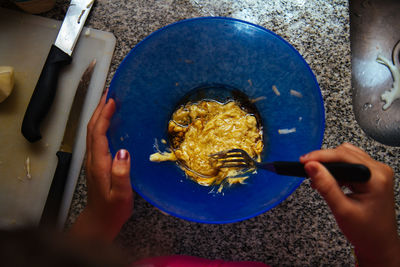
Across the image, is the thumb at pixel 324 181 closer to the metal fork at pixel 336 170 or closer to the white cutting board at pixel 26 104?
the metal fork at pixel 336 170

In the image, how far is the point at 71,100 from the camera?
794mm

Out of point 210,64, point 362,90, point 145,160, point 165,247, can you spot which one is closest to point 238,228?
point 165,247

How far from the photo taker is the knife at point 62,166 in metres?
0.75

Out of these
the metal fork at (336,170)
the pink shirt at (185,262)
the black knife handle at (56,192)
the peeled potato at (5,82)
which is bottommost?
the pink shirt at (185,262)

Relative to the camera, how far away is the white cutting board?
0.77 metres

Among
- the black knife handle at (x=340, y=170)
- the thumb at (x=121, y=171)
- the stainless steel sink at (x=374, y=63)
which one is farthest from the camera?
the stainless steel sink at (x=374, y=63)

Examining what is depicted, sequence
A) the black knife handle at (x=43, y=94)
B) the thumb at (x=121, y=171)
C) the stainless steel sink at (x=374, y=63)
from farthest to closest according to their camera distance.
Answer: the stainless steel sink at (x=374, y=63)
the black knife handle at (x=43, y=94)
the thumb at (x=121, y=171)

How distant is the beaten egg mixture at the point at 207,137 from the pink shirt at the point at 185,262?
201mm

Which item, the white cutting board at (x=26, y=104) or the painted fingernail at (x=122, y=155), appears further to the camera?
the white cutting board at (x=26, y=104)

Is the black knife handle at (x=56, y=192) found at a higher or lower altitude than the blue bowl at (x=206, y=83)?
lower

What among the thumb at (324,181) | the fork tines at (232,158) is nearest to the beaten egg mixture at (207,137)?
the fork tines at (232,158)

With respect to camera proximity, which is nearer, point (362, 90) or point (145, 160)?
point (145, 160)

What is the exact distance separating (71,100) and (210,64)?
1.32 ft

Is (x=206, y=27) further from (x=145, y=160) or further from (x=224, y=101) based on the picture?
(x=145, y=160)
